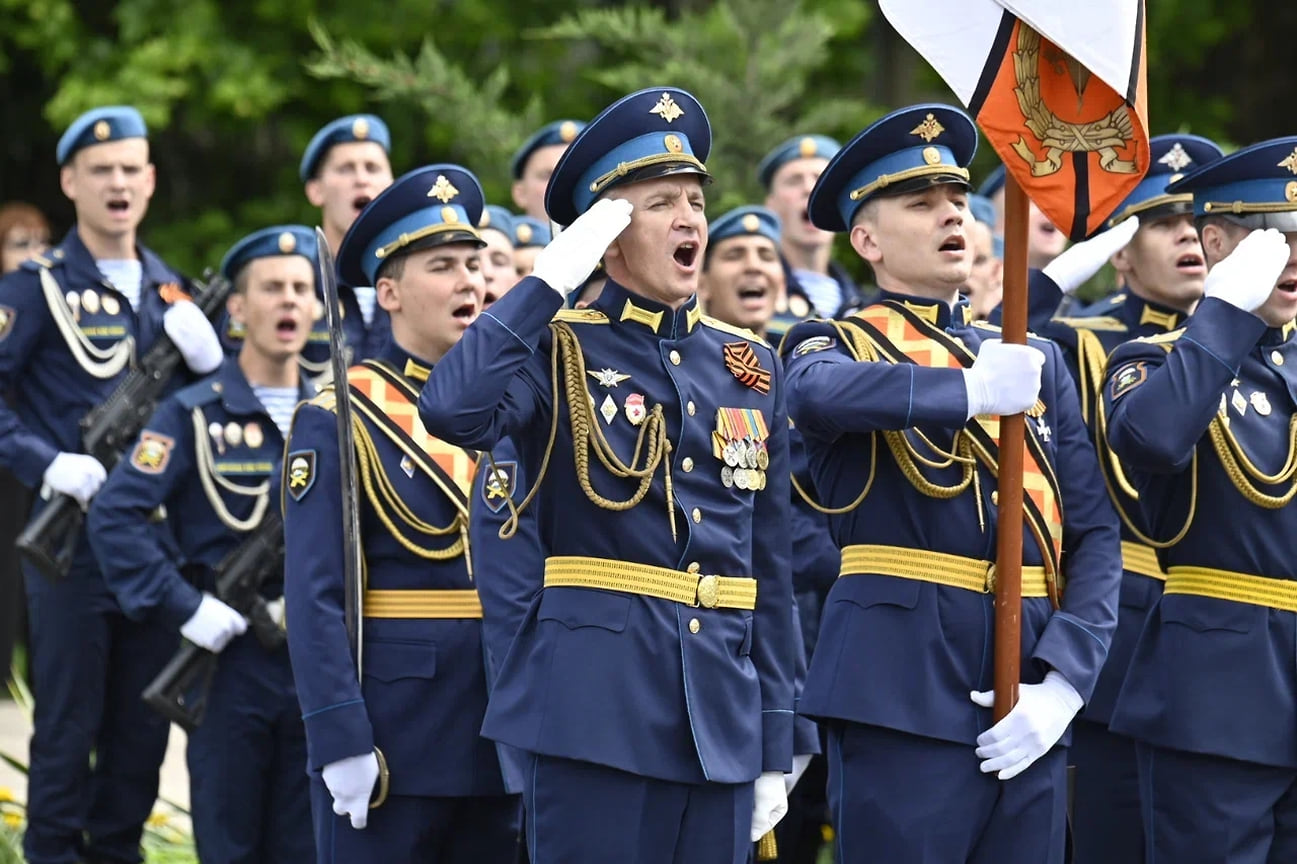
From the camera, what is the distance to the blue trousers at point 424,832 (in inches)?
218

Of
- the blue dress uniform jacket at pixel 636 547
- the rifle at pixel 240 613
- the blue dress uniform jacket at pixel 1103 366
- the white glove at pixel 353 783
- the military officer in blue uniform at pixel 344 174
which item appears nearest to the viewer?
the blue dress uniform jacket at pixel 636 547

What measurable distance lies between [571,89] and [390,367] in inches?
329

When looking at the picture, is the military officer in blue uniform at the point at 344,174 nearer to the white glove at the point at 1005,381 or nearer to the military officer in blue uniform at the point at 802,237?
the military officer in blue uniform at the point at 802,237

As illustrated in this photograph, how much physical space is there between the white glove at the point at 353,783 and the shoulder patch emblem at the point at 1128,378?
1.96 metres

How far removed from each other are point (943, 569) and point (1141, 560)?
5.62 feet

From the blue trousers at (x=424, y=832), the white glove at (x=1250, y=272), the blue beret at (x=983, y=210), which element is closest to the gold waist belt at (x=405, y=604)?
A: the blue trousers at (x=424, y=832)

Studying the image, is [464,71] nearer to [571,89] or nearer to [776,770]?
[571,89]

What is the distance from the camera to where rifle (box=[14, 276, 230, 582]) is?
25.8 feet

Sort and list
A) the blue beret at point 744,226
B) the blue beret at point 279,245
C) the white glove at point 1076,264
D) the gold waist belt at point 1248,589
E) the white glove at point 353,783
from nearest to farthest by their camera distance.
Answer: the white glove at point 353,783, the gold waist belt at point 1248,589, the white glove at point 1076,264, the blue beret at point 279,245, the blue beret at point 744,226

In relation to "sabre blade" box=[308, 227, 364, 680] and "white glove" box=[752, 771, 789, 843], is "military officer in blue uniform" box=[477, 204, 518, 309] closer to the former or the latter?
"sabre blade" box=[308, 227, 364, 680]

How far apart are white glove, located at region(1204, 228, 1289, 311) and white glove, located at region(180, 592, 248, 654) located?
10.2 ft

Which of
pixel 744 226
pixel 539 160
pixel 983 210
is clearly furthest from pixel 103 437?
pixel 983 210

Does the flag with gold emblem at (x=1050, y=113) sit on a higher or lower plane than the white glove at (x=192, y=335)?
higher

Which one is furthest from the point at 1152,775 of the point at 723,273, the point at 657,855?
the point at 723,273
